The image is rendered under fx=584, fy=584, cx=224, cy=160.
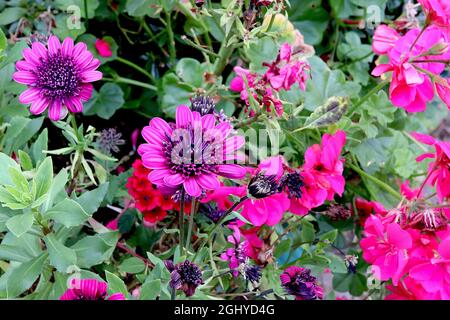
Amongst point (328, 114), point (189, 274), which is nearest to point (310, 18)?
point (328, 114)

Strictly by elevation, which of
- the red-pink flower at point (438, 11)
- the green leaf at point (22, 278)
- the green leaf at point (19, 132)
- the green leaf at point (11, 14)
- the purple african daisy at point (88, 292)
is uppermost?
the green leaf at point (11, 14)

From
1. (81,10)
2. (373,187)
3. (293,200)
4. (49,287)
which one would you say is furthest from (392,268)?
(81,10)

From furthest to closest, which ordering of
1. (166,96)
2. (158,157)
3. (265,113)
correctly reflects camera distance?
(166,96), (265,113), (158,157)

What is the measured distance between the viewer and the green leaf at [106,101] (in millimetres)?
1051

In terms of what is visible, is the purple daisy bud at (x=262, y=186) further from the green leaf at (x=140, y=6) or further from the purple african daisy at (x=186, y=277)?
the green leaf at (x=140, y=6)

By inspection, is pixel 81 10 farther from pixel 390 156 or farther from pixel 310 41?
pixel 390 156

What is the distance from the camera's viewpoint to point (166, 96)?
95 centimetres

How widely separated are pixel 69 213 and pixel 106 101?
0.48 metres

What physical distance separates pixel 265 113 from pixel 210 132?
132 millimetres

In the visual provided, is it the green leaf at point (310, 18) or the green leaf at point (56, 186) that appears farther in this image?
the green leaf at point (310, 18)

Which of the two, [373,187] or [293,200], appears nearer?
[293,200]

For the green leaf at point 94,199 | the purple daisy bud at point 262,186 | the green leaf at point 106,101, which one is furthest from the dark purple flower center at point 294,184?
the green leaf at point 106,101

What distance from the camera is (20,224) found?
0.58 m

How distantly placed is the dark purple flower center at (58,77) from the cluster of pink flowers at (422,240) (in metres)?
0.41
